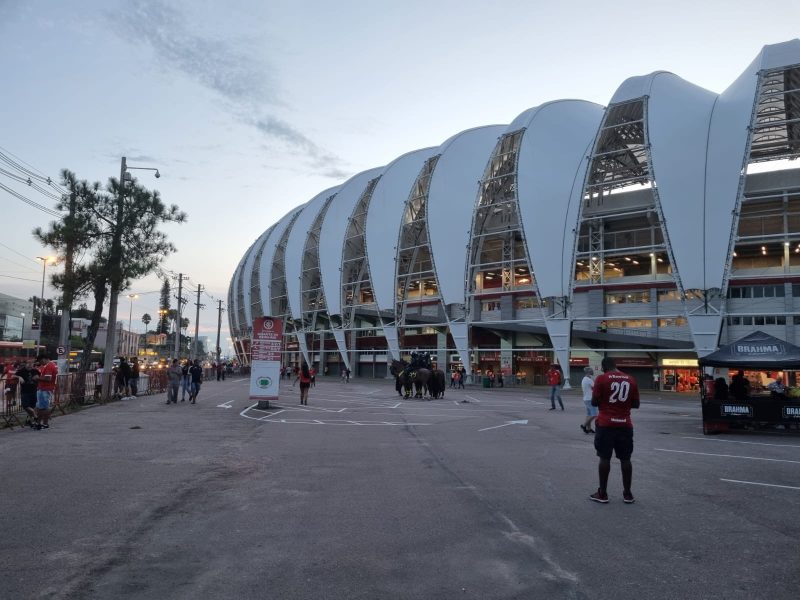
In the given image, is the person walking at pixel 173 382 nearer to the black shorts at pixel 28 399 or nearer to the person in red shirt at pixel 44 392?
the black shorts at pixel 28 399

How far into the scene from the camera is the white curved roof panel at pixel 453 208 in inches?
2000

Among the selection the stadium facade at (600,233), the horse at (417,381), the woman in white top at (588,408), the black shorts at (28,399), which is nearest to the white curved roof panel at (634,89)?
the stadium facade at (600,233)

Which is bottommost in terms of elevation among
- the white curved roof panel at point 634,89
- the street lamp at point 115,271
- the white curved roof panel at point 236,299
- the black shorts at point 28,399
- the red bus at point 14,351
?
the black shorts at point 28,399

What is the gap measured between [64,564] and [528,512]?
15.4ft

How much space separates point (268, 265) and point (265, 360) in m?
63.4

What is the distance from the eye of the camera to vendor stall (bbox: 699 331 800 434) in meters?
15.5

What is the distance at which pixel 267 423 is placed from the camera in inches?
668

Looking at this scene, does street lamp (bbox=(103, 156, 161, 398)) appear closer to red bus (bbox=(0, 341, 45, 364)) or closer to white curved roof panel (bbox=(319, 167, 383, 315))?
red bus (bbox=(0, 341, 45, 364))

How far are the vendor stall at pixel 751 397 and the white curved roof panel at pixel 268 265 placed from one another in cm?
7080

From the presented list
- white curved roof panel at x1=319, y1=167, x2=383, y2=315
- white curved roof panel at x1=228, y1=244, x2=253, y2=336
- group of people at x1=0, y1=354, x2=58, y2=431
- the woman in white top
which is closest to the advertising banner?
group of people at x1=0, y1=354, x2=58, y2=431

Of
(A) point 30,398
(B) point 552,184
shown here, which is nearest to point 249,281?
(B) point 552,184

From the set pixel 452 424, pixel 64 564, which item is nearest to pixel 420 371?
pixel 452 424

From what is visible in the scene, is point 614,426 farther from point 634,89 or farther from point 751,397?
point 634,89

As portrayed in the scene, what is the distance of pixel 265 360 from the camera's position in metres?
22.5
